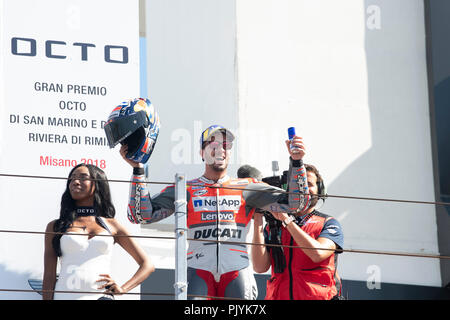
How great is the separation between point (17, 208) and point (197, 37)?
8.73 ft

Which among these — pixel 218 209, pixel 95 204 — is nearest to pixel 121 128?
pixel 218 209

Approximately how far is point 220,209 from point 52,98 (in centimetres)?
228

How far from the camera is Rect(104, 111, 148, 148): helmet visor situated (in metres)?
5.55

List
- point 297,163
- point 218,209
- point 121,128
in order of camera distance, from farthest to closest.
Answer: point 218,209, point 121,128, point 297,163

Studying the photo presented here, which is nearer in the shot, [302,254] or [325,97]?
[302,254]

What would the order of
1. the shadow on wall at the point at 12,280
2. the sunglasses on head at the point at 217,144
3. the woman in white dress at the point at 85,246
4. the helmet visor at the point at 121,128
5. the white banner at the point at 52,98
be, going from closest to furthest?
the helmet visor at the point at 121,128 → the sunglasses on head at the point at 217,144 → the woman in white dress at the point at 85,246 → the shadow on wall at the point at 12,280 → the white banner at the point at 52,98

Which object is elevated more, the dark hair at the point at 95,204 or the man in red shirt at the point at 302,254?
Answer: the dark hair at the point at 95,204

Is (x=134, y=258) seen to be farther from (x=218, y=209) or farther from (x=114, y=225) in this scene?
(x=218, y=209)

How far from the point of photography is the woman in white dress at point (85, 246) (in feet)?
19.2

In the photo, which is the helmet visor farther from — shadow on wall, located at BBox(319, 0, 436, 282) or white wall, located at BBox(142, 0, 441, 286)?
shadow on wall, located at BBox(319, 0, 436, 282)

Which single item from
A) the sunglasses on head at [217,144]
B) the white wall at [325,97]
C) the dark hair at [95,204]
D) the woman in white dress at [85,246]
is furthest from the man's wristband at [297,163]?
the white wall at [325,97]

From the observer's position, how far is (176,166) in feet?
27.6

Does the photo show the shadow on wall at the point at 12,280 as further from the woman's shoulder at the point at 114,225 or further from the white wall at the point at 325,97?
the white wall at the point at 325,97

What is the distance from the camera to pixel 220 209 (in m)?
5.70
